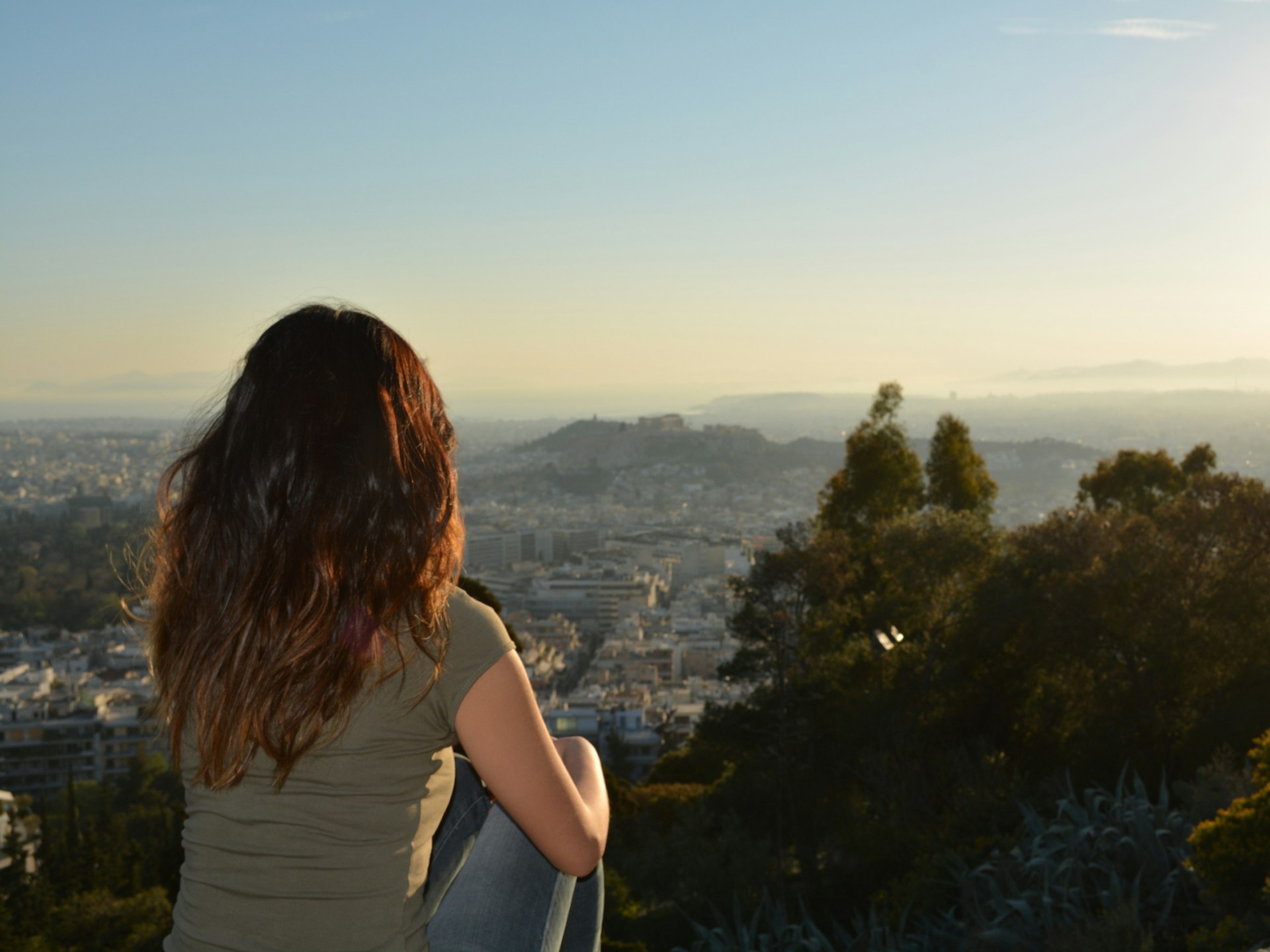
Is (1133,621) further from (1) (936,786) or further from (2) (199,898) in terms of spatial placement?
(2) (199,898)

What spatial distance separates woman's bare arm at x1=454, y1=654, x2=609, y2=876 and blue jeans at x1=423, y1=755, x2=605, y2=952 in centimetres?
8

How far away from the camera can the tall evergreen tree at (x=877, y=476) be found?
1383cm

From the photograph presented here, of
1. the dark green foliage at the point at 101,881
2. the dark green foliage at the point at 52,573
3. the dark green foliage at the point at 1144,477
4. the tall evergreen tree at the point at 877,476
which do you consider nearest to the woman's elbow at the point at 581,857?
the dark green foliage at the point at 101,881

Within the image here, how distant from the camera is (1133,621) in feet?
25.0

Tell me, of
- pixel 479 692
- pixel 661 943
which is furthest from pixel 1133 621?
pixel 479 692

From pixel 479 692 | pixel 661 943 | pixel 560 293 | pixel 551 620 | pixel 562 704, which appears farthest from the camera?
pixel 551 620

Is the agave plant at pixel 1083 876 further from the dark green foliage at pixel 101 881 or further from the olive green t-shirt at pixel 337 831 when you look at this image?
the dark green foliage at pixel 101 881

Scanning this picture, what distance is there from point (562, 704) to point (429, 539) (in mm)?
28206

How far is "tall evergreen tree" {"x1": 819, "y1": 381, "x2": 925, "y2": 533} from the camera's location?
13.8 metres

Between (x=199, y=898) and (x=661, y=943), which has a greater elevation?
(x=199, y=898)

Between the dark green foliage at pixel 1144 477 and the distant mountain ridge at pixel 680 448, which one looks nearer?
the dark green foliage at pixel 1144 477

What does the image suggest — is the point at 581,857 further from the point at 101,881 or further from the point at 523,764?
the point at 101,881

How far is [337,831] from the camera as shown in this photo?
104cm

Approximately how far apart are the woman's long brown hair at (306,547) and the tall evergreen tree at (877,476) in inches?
506
